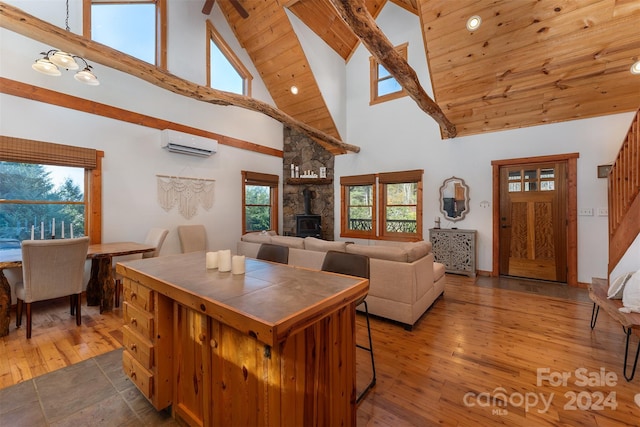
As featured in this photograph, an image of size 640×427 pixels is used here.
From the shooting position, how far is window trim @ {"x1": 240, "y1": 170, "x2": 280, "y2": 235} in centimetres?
585

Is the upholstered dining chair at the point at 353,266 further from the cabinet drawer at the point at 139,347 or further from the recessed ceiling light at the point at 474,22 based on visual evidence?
the recessed ceiling light at the point at 474,22

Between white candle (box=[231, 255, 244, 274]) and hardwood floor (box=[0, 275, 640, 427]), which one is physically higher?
white candle (box=[231, 255, 244, 274])

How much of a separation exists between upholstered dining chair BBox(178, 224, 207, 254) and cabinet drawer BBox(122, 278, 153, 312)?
307cm

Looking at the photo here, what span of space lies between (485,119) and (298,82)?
147 inches

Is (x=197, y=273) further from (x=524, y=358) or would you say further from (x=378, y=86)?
(x=378, y=86)

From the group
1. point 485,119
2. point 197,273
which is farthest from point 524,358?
point 485,119

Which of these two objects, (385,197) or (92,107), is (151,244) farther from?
(385,197)

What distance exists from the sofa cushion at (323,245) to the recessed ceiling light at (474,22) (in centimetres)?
333

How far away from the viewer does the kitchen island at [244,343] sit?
3.37 feet

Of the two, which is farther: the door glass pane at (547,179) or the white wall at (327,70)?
the white wall at (327,70)

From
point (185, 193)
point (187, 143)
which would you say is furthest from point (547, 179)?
point (185, 193)

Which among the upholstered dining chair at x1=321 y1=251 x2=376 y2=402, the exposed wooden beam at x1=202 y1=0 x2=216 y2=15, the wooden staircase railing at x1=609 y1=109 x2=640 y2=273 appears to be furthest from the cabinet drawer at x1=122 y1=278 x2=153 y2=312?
the exposed wooden beam at x1=202 y1=0 x2=216 y2=15

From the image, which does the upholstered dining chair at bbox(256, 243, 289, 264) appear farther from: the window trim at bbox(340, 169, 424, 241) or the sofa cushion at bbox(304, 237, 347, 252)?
the window trim at bbox(340, 169, 424, 241)

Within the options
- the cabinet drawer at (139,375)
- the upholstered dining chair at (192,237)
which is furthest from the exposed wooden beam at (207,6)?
the cabinet drawer at (139,375)
